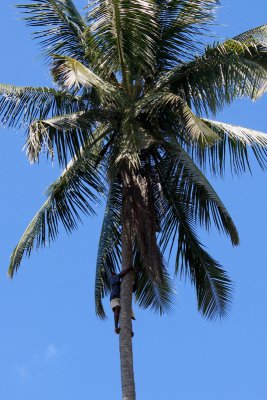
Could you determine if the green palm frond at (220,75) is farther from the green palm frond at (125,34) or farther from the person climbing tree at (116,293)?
the person climbing tree at (116,293)

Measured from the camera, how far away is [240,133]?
18984 millimetres

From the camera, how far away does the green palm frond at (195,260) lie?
18797mm

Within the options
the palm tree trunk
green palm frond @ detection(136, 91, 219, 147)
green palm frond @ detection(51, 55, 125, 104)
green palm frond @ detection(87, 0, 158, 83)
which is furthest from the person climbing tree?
green palm frond @ detection(87, 0, 158, 83)

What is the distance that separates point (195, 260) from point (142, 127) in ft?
8.15

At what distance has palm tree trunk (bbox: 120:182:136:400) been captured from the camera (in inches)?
643

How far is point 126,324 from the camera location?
56.6ft

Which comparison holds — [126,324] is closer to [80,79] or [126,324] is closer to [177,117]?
[177,117]

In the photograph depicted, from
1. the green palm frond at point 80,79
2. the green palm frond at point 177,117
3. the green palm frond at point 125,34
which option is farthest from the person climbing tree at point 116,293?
the green palm frond at point 125,34

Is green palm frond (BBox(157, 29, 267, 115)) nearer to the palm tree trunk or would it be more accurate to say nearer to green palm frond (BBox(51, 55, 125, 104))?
green palm frond (BBox(51, 55, 125, 104))

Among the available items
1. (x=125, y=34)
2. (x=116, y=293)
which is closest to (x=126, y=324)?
(x=116, y=293)

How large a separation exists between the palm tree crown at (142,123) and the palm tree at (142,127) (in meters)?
0.02

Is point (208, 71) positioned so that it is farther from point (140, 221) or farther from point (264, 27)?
point (140, 221)

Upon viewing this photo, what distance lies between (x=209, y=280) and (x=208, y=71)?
141 inches

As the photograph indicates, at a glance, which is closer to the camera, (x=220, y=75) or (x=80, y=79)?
(x=80, y=79)
